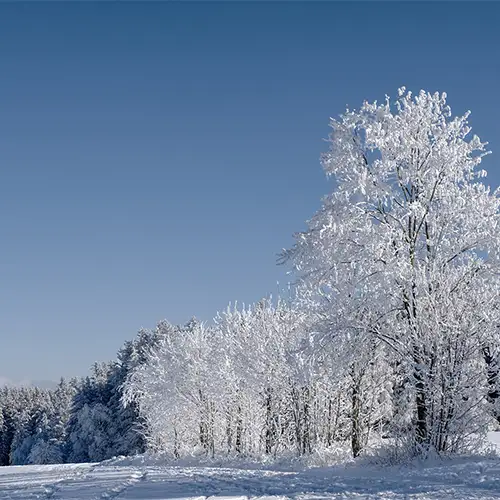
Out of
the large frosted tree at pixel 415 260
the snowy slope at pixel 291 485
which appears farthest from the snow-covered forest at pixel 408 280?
the snowy slope at pixel 291 485

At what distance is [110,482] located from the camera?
1273 centimetres

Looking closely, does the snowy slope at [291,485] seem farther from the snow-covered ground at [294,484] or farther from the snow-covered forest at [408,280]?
the snow-covered forest at [408,280]

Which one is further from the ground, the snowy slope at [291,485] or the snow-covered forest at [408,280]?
the snow-covered forest at [408,280]

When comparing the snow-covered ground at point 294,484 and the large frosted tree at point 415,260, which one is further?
the large frosted tree at point 415,260

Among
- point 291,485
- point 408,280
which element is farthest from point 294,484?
point 408,280

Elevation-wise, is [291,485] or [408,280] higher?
[408,280]

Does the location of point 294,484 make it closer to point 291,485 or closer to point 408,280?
point 291,485

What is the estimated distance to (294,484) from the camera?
1134 cm

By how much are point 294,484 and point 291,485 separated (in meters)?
0.14

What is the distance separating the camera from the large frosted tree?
13.7 meters

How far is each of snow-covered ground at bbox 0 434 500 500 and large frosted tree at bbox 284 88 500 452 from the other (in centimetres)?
177

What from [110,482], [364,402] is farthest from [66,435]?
[110,482]

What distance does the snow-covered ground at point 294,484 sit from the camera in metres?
9.95

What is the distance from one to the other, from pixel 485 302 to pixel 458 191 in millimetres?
2939
